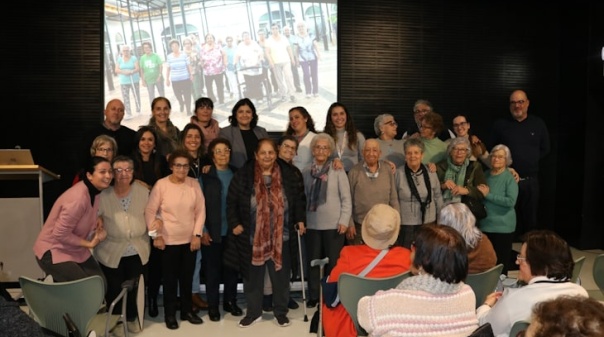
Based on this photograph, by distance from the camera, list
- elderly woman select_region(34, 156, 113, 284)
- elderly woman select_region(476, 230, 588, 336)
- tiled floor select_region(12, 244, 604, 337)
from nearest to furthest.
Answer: elderly woman select_region(476, 230, 588, 336), elderly woman select_region(34, 156, 113, 284), tiled floor select_region(12, 244, 604, 337)

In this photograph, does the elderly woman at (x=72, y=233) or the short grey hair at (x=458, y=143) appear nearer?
the elderly woman at (x=72, y=233)

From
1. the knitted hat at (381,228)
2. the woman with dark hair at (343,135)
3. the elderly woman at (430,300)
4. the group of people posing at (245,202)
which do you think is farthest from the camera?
the woman with dark hair at (343,135)

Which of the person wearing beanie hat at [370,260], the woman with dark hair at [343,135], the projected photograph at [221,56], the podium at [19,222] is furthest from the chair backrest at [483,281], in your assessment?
the projected photograph at [221,56]

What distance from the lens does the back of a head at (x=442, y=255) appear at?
2.20 metres

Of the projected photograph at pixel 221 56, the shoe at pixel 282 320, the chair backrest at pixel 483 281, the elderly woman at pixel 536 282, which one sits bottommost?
the shoe at pixel 282 320

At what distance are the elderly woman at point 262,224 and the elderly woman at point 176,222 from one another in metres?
0.27

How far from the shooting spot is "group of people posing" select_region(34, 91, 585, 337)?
3.93m

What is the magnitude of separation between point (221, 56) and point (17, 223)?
2.78 m

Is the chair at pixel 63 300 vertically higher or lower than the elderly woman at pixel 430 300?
lower

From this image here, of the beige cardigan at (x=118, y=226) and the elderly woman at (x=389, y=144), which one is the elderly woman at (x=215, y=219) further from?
the elderly woman at (x=389, y=144)

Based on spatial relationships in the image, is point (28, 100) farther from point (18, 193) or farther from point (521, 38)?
point (521, 38)

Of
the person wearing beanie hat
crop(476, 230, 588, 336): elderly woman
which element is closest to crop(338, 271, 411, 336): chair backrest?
the person wearing beanie hat

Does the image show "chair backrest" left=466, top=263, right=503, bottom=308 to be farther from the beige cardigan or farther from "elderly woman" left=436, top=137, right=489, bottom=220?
the beige cardigan

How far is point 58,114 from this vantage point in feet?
20.9
